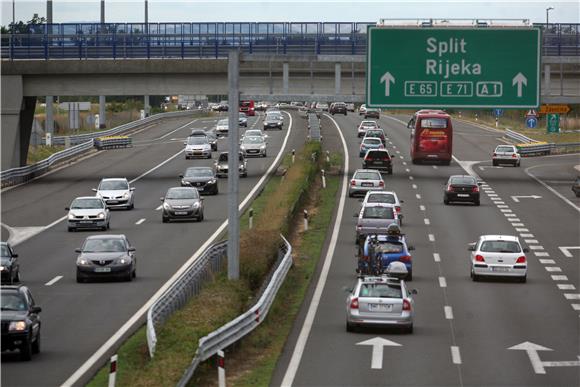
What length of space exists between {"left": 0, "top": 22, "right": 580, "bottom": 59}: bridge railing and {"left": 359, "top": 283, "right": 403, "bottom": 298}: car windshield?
29867 mm

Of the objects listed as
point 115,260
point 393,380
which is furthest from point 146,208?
point 393,380

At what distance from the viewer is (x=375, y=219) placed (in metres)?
48.6

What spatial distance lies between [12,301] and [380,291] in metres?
8.73

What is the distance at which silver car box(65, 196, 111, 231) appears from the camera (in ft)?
168

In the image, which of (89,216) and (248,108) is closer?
(89,216)

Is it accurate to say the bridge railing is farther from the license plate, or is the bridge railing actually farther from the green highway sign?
the license plate

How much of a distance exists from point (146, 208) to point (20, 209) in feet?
19.2

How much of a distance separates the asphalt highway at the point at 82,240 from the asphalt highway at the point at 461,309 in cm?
463

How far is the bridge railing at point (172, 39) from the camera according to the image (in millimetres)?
61281

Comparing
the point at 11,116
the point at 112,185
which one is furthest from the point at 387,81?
the point at 11,116

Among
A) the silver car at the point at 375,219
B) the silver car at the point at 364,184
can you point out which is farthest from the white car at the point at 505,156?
the silver car at the point at 375,219

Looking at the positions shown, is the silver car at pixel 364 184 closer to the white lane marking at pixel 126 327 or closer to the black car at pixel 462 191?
Result: the black car at pixel 462 191

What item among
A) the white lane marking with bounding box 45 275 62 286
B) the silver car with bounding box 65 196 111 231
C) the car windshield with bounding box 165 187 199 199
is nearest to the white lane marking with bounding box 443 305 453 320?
the white lane marking with bounding box 45 275 62 286

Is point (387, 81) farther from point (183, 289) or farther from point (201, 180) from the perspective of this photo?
point (201, 180)
